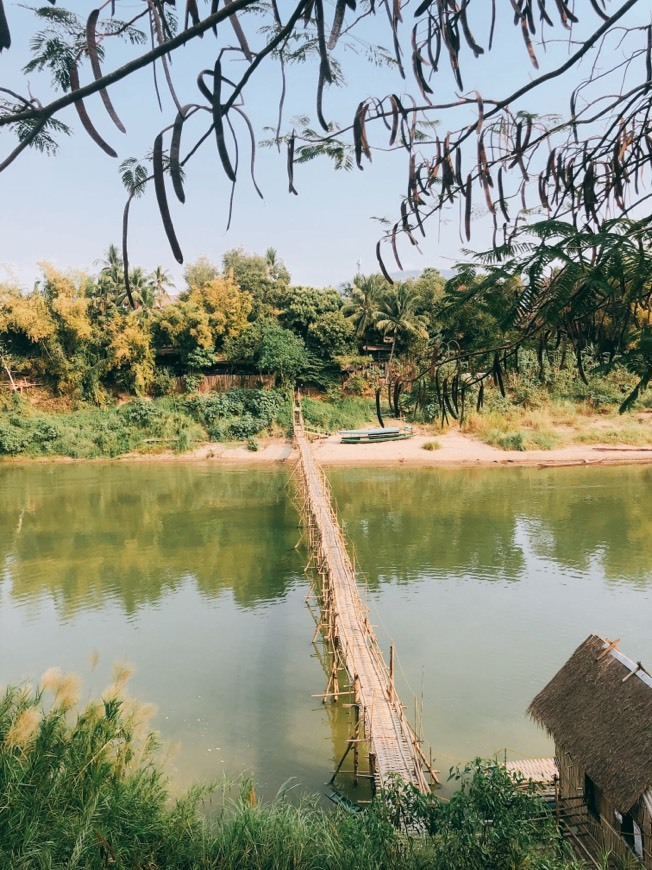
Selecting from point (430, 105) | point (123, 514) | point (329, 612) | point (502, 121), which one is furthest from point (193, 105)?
point (123, 514)

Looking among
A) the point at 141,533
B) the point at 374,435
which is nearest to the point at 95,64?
the point at 141,533

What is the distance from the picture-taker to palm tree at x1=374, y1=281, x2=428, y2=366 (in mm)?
21047

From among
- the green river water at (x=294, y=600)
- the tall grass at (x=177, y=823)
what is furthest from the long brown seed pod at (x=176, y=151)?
the green river water at (x=294, y=600)

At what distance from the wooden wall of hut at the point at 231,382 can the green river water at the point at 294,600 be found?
7196mm

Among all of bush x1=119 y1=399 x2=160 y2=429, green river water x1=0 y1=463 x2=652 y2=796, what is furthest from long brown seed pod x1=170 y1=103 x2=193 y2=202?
bush x1=119 y1=399 x2=160 y2=429

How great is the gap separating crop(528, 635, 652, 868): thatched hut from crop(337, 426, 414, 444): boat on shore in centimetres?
1517

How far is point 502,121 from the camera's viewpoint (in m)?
2.16

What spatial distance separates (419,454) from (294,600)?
423 inches

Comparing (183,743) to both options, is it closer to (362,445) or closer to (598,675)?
(598,675)

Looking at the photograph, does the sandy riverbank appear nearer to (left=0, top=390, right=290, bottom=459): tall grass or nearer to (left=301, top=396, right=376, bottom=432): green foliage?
(left=0, top=390, right=290, bottom=459): tall grass

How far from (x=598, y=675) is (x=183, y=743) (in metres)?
3.48

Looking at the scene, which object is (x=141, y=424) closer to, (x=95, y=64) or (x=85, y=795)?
(x=85, y=795)

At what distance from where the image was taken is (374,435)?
64.7 feet

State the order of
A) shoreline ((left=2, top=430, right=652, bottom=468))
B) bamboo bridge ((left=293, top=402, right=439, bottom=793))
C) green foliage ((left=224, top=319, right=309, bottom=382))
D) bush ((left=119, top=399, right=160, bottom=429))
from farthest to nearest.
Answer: green foliage ((left=224, top=319, right=309, bottom=382)), bush ((left=119, top=399, right=160, bottom=429)), shoreline ((left=2, top=430, right=652, bottom=468)), bamboo bridge ((left=293, top=402, right=439, bottom=793))
